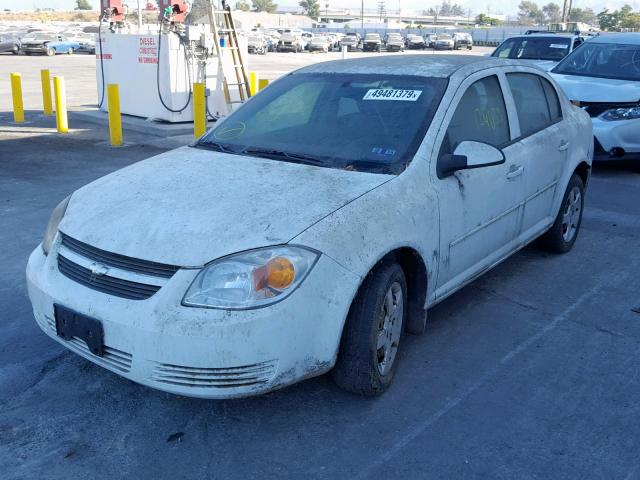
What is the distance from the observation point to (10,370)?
382 centimetres

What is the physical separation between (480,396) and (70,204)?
2.39 m

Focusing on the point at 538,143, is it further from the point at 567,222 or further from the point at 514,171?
the point at 567,222

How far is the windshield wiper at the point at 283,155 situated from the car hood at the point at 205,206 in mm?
74

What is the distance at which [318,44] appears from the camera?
5306 cm

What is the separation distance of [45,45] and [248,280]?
1599 inches

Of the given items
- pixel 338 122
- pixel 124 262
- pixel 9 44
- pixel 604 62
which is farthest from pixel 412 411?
pixel 9 44

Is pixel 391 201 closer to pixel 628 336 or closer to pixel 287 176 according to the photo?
pixel 287 176

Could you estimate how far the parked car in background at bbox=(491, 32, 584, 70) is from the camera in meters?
14.1

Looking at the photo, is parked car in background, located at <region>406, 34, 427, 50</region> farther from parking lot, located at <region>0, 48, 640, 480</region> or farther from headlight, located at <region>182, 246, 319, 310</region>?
headlight, located at <region>182, 246, 319, 310</region>

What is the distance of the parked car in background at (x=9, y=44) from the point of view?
38.1 m

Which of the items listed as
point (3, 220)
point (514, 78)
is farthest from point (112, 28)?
point (514, 78)

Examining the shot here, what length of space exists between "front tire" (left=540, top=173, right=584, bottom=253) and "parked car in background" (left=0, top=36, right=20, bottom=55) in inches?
1519

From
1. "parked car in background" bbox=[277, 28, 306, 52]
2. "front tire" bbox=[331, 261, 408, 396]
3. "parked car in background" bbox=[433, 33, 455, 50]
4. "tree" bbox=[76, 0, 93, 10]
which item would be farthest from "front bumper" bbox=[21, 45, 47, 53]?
"tree" bbox=[76, 0, 93, 10]

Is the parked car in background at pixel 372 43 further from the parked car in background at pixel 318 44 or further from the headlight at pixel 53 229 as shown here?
the headlight at pixel 53 229
